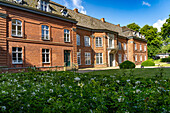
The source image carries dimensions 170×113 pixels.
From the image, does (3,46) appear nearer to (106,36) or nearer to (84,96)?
(84,96)

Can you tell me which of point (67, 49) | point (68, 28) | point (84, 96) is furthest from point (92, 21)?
point (84, 96)

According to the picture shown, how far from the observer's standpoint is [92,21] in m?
25.6

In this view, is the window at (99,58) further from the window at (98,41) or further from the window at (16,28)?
the window at (16,28)

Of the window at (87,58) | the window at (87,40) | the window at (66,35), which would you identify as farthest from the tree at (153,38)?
the window at (66,35)

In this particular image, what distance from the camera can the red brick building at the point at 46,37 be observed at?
13.0m

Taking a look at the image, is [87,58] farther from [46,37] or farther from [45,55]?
[46,37]

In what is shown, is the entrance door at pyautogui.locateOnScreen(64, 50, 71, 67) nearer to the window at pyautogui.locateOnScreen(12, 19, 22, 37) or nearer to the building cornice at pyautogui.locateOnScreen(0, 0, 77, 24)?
the building cornice at pyautogui.locateOnScreen(0, 0, 77, 24)

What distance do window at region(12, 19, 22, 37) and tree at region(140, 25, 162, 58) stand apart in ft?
142

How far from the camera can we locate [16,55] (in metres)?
13.4

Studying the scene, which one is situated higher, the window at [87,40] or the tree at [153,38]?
the tree at [153,38]

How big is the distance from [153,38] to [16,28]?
149 feet

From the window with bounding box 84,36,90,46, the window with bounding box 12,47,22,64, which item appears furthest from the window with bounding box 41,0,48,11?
the window with bounding box 84,36,90,46

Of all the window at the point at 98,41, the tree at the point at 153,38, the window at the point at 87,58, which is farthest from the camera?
the tree at the point at 153,38

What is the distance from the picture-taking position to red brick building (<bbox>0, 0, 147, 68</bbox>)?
12969 millimetres
